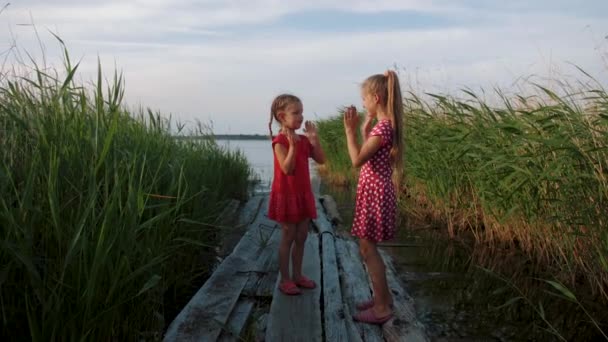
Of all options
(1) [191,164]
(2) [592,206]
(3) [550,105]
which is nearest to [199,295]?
(1) [191,164]

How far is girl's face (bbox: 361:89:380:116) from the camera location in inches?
121

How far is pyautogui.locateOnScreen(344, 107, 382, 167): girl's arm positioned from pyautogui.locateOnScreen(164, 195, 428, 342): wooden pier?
78 centimetres

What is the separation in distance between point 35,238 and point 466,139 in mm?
3735

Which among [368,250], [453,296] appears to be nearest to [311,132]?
[368,250]

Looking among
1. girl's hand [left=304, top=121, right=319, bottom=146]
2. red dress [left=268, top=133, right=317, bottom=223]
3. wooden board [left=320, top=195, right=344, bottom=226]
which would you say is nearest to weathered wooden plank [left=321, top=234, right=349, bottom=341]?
red dress [left=268, top=133, right=317, bottom=223]

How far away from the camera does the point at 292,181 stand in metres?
3.38

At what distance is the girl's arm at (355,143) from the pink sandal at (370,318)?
75cm

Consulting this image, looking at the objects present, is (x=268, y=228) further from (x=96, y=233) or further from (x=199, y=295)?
(x=96, y=233)

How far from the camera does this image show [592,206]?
322cm

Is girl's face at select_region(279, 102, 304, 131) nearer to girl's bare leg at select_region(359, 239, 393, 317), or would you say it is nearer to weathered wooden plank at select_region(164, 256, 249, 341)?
girl's bare leg at select_region(359, 239, 393, 317)

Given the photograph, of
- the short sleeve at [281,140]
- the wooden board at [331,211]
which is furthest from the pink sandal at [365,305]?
the wooden board at [331,211]

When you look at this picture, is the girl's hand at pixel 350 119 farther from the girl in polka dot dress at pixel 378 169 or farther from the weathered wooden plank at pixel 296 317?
the weathered wooden plank at pixel 296 317

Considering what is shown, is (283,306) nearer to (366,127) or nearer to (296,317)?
(296,317)

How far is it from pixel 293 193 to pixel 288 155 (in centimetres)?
25
